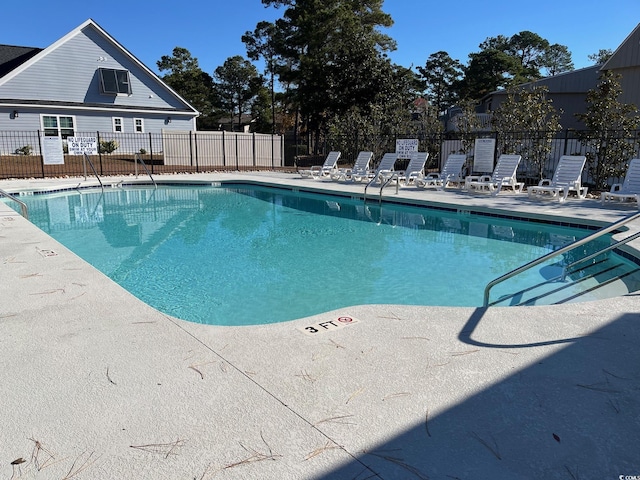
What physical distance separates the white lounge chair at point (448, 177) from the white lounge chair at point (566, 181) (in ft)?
8.25

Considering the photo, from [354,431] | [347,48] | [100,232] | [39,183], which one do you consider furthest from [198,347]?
[347,48]

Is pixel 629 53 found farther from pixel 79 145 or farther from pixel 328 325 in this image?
pixel 328 325

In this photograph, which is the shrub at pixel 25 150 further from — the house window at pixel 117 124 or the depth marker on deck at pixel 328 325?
the depth marker on deck at pixel 328 325

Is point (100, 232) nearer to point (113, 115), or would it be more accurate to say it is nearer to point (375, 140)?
point (375, 140)

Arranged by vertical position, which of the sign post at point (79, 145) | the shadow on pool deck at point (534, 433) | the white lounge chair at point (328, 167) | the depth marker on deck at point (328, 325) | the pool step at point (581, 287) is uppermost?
the sign post at point (79, 145)

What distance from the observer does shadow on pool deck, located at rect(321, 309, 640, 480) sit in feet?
6.12

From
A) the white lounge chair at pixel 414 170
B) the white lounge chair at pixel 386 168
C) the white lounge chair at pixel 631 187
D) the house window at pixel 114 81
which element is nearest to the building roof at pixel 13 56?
the house window at pixel 114 81

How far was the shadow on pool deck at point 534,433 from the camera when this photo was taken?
73.4 inches

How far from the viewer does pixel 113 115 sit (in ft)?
84.8

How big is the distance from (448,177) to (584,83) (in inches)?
691

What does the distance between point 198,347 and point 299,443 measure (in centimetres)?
119

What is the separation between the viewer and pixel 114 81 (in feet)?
83.2

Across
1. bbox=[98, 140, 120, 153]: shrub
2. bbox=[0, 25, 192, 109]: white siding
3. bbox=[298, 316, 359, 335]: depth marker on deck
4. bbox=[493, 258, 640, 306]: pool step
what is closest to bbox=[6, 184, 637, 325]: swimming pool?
bbox=[493, 258, 640, 306]: pool step

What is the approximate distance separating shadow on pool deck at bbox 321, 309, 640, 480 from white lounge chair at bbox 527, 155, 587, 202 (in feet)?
29.3
